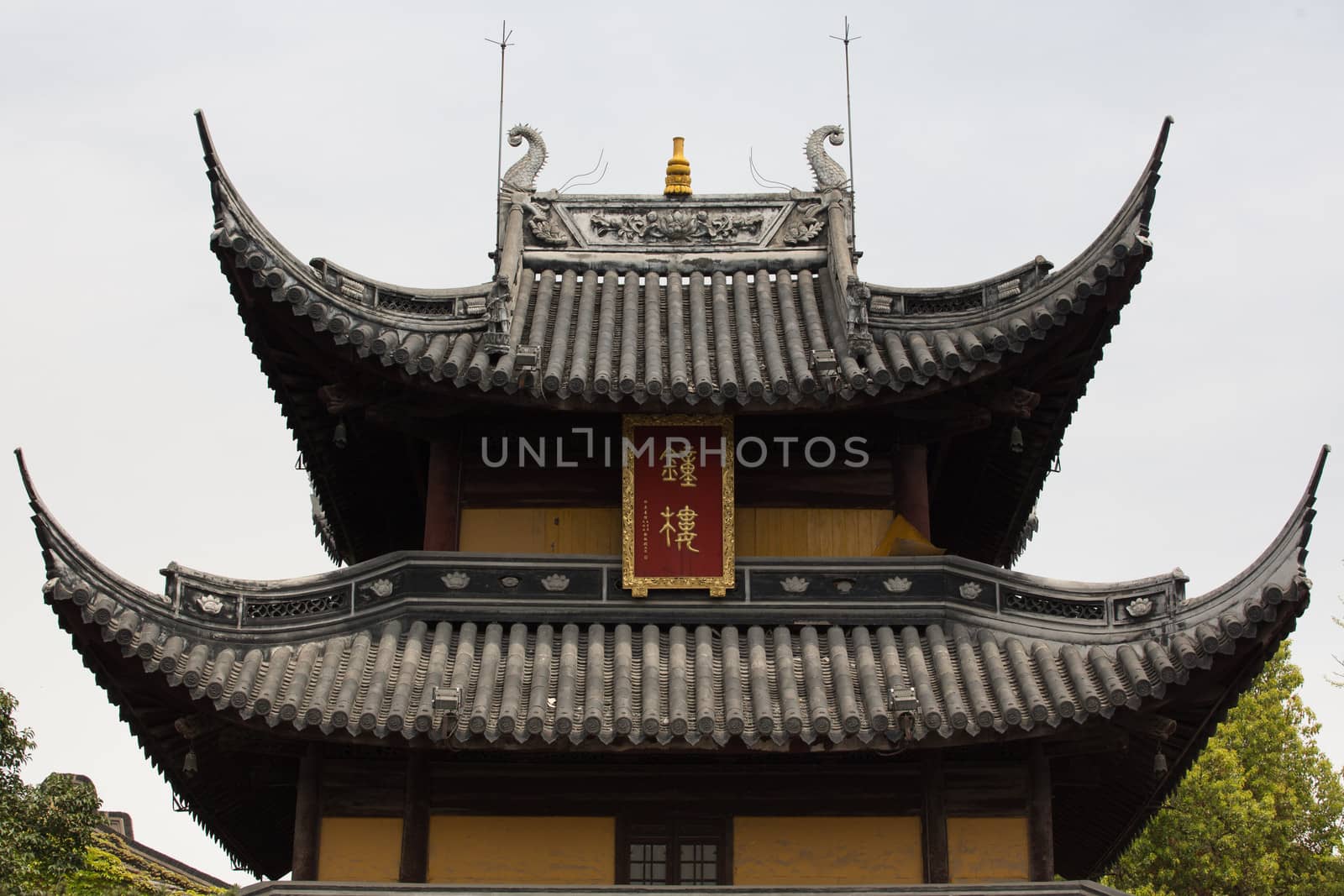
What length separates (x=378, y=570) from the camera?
56.0 ft

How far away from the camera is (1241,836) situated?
34406 millimetres

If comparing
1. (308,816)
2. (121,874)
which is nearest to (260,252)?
(308,816)

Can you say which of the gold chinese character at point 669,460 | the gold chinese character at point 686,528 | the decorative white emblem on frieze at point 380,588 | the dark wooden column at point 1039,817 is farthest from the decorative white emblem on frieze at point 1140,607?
the decorative white emblem on frieze at point 380,588

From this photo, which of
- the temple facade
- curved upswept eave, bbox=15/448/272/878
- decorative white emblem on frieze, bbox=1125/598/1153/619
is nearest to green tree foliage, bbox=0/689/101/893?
the temple facade

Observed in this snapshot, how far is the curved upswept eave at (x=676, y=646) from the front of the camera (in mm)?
15078

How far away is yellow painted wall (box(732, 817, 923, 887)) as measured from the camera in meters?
16.2

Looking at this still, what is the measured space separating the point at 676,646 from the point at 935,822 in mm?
2668

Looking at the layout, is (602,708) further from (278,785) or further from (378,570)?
(278,785)

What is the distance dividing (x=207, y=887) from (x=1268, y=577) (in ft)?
76.2

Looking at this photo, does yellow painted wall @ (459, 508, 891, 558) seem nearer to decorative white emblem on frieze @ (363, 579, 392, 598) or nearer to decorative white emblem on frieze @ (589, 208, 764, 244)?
decorative white emblem on frieze @ (363, 579, 392, 598)

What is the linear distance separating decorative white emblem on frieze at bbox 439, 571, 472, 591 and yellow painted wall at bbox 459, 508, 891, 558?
930 millimetres

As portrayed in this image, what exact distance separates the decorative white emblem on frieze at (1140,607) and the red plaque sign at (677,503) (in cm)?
350

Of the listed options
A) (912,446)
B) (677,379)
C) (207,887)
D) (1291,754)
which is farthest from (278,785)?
(1291,754)

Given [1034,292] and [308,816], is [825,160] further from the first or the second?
[308,816]
